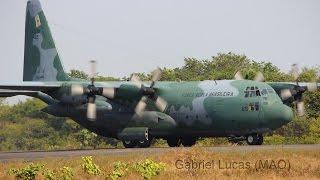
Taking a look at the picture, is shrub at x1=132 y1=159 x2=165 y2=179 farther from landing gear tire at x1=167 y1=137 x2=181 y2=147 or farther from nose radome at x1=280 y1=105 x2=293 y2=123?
landing gear tire at x1=167 y1=137 x2=181 y2=147

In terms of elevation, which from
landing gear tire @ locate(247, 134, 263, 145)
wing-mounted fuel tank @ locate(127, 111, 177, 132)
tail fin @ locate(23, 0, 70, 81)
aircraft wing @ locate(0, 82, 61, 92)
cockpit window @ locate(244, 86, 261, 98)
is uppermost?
tail fin @ locate(23, 0, 70, 81)

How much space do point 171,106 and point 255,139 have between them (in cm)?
596

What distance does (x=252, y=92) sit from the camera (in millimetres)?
40531

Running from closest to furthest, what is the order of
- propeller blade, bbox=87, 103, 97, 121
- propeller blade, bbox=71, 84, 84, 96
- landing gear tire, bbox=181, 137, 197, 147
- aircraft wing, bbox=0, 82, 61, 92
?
aircraft wing, bbox=0, 82, 61, 92 → propeller blade, bbox=87, 103, 97, 121 → propeller blade, bbox=71, 84, 84, 96 → landing gear tire, bbox=181, 137, 197, 147

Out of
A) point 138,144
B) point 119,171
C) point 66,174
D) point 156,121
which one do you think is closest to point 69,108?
point 138,144

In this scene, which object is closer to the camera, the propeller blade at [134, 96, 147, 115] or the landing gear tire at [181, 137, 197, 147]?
the propeller blade at [134, 96, 147, 115]

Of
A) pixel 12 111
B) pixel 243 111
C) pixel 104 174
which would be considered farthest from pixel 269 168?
pixel 12 111

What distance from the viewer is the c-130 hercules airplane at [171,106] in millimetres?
40281

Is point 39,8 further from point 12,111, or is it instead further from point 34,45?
point 12,111

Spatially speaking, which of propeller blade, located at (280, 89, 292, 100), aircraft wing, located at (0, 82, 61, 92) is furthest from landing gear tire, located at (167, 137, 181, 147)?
aircraft wing, located at (0, 82, 61, 92)

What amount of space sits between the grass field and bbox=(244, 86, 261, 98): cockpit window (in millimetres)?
9781

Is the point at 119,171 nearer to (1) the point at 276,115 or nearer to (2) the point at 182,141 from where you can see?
(1) the point at 276,115

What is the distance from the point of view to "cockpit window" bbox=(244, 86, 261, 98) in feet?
133

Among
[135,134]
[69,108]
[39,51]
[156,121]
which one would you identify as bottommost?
[135,134]
